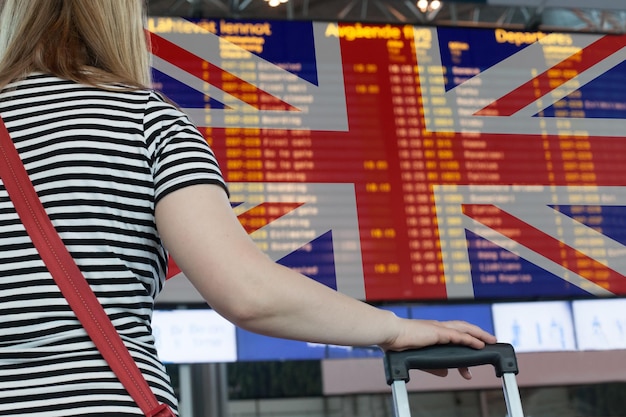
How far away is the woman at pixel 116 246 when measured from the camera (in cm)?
80

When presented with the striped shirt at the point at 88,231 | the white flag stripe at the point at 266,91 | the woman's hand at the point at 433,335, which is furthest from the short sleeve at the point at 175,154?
the white flag stripe at the point at 266,91

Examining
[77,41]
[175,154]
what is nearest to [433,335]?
[175,154]

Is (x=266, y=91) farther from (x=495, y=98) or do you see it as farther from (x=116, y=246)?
(x=116, y=246)

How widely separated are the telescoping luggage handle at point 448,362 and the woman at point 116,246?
86 millimetres

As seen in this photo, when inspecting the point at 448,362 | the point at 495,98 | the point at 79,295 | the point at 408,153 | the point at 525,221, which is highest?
the point at 495,98

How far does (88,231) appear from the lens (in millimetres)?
848

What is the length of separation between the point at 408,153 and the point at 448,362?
2.79 metres

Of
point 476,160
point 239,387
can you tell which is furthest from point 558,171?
point 239,387

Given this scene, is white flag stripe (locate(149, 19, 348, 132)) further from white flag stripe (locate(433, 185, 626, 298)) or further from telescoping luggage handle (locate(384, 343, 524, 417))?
telescoping luggage handle (locate(384, 343, 524, 417))

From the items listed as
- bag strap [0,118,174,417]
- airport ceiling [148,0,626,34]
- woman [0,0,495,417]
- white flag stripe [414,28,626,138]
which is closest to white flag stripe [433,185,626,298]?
white flag stripe [414,28,626,138]

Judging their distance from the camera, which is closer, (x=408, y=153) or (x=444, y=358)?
(x=444, y=358)

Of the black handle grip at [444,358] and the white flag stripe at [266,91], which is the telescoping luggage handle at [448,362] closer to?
the black handle grip at [444,358]

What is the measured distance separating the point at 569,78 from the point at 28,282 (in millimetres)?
3551

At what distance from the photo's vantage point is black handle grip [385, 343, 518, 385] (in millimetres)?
1018
